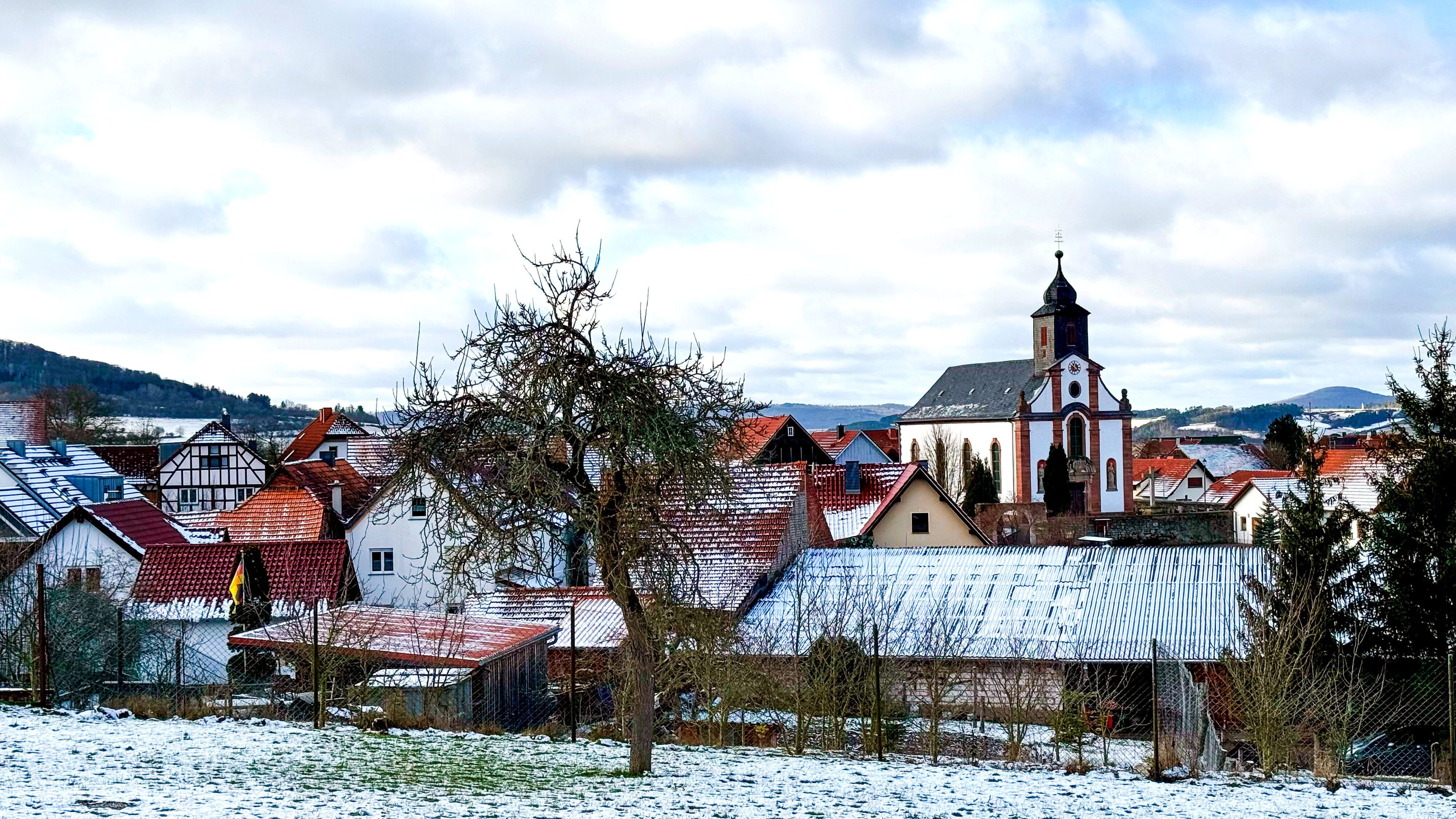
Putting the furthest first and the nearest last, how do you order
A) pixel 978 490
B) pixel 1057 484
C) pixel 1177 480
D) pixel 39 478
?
pixel 1177 480, pixel 1057 484, pixel 978 490, pixel 39 478

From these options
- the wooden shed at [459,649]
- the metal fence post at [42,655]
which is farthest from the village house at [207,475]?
the metal fence post at [42,655]

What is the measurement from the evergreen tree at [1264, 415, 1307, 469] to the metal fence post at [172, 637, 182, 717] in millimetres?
78513

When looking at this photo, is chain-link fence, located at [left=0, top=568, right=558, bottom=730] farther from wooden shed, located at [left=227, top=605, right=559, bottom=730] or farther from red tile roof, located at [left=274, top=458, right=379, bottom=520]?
red tile roof, located at [left=274, top=458, right=379, bottom=520]

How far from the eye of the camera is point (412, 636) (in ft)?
71.5

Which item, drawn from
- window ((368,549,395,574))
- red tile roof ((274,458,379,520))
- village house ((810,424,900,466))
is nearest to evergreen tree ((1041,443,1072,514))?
village house ((810,424,900,466))

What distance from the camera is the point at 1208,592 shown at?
2322 cm

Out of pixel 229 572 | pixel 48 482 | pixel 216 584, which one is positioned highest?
pixel 48 482

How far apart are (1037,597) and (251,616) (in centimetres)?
1577

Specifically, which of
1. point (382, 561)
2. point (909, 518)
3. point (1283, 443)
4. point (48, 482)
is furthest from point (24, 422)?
point (1283, 443)

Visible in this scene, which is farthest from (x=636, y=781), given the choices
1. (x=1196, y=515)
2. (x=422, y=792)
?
(x=1196, y=515)

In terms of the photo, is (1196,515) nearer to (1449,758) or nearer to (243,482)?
(243,482)

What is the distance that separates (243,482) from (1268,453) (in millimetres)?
78398

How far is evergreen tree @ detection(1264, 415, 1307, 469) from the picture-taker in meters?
90.1

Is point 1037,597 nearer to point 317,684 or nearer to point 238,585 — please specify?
point 317,684
